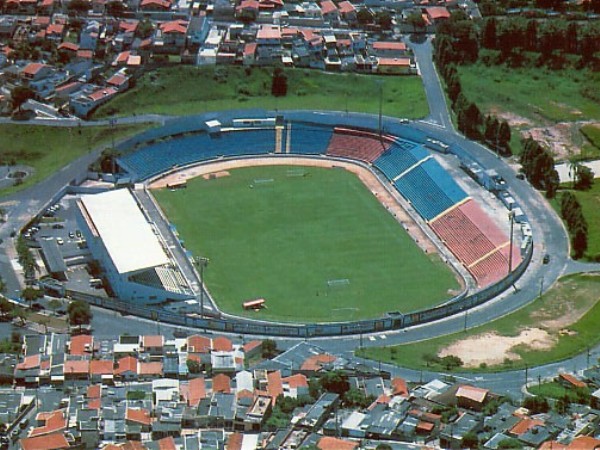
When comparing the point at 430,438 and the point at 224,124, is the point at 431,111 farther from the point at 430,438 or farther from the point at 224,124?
the point at 430,438

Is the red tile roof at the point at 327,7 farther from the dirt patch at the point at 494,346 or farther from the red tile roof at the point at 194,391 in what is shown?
the red tile roof at the point at 194,391

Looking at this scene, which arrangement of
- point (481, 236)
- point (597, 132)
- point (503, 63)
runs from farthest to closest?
point (503, 63)
point (597, 132)
point (481, 236)

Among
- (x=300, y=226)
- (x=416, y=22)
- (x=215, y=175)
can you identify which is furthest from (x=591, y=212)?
(x=416, y=22)

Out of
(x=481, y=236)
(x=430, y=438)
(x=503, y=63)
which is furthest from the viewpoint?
(x=503, y=63)

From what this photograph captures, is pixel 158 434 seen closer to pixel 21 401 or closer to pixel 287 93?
pixel 21 401

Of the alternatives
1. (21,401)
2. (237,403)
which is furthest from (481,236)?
(21,401)

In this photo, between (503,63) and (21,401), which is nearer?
(21,401)

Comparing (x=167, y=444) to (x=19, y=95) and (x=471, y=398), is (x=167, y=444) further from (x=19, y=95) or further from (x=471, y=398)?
(x=19, y=95)
